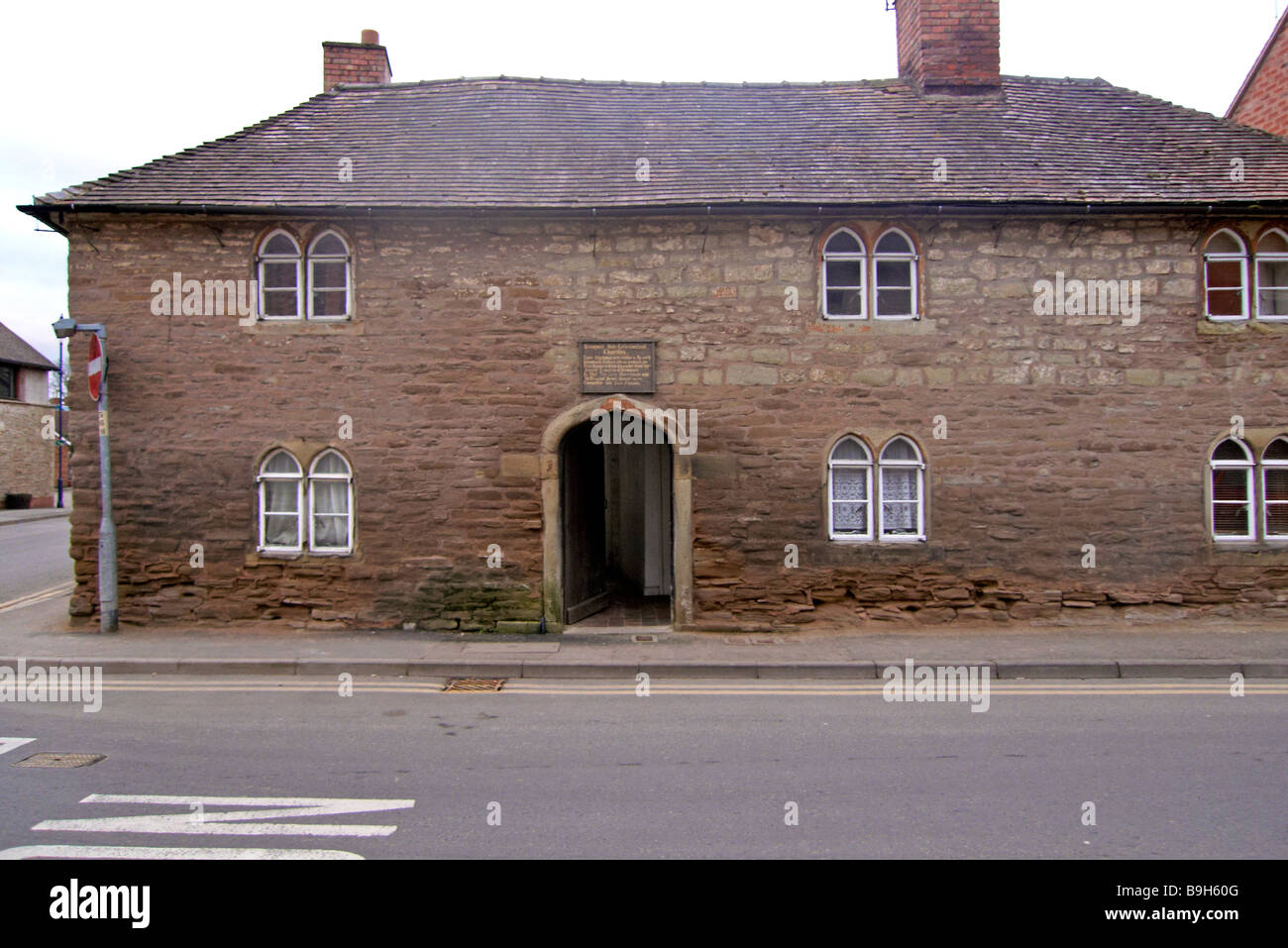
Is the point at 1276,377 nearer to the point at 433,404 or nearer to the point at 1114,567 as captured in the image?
the point at 1114,567

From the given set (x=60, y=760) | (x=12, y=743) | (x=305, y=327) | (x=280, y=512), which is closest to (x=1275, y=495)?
(x=305, y=327)

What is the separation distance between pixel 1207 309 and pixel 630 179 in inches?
314

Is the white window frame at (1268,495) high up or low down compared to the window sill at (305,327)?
down

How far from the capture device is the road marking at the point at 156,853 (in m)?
4.44

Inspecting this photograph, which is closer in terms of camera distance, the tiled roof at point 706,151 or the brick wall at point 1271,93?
the tiled roof at point 706,151

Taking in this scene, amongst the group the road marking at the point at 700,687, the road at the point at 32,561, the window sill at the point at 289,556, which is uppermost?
the window sill at the point at 289,556

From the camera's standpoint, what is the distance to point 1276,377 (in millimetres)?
10867

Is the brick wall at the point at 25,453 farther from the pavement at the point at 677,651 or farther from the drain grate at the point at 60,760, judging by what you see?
the drain grate at the point at 60,760

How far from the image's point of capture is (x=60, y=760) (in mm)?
6121

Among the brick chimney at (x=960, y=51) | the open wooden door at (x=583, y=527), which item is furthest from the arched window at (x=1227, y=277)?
the open wooden door at (x=583, y=527)

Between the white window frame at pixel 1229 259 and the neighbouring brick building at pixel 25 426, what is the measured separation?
4292cm

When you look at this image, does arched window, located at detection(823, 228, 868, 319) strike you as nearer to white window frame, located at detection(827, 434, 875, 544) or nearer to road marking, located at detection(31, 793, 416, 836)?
white window frame, located at detection(827, 434, 875, 544)

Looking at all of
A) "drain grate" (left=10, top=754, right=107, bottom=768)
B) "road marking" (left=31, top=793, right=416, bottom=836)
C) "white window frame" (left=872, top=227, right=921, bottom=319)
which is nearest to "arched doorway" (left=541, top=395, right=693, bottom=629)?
"white window frame" (left=872, top=227, right=921, bottom=319)

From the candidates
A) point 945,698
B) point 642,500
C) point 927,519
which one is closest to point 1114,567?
point 927,519
